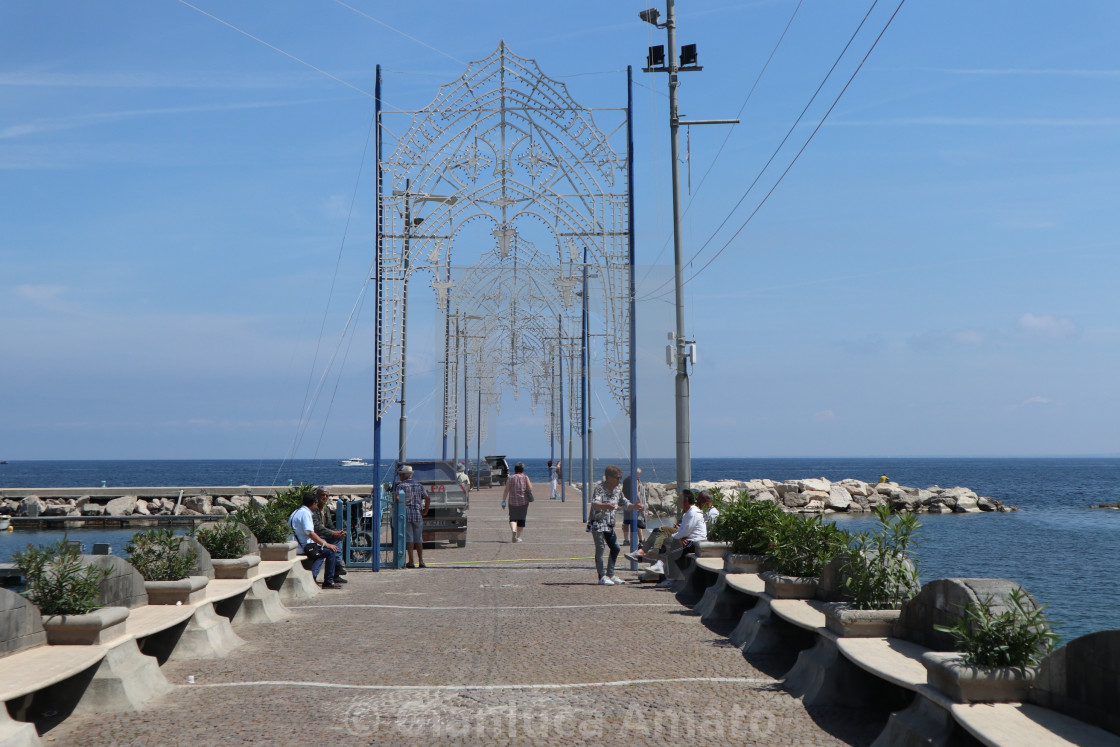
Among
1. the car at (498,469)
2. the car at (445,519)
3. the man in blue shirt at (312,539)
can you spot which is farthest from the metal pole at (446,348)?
the man in blue shirt at (312,539)

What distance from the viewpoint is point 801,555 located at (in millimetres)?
10203

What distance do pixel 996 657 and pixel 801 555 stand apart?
4337 mm

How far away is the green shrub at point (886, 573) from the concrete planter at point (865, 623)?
207 millimetres

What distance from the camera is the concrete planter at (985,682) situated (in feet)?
18.7

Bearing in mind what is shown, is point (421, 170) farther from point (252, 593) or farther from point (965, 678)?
point (965, 678)

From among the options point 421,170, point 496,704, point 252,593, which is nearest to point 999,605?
point 496,704

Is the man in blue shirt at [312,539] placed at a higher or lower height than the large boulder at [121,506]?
higher

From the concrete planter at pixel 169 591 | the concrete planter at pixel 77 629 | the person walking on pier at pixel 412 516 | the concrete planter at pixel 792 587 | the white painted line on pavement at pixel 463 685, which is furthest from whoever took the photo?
the person walking on pier at pixel 412 516

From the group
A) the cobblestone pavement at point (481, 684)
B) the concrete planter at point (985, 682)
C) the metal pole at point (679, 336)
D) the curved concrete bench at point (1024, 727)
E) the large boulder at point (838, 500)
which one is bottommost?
the large boulder at point (838, 500)

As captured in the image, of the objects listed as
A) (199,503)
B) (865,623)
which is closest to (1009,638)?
(865,623)

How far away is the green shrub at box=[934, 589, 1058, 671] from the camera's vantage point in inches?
231

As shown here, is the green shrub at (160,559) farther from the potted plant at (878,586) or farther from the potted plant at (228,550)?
the potted plant at (878,586)

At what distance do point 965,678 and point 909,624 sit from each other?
6.51 feet

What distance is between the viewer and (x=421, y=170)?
677 inches
